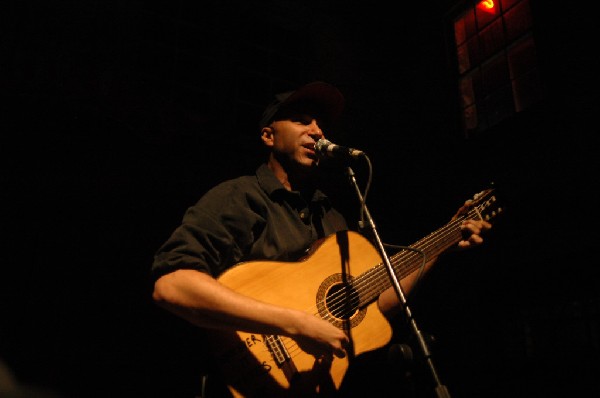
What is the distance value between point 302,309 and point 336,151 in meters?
0.90

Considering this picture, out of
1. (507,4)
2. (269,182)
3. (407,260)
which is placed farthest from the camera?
(507,4)

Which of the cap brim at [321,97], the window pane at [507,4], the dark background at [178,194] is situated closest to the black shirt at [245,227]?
the cap brim at [321,97]

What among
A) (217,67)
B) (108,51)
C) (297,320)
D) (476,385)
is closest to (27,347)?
(297,320)

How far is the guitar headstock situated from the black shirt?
96 centimetres

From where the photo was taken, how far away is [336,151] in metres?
2.40

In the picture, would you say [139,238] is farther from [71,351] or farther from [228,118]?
[228,118]

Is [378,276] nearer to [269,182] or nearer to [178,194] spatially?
[269,182]

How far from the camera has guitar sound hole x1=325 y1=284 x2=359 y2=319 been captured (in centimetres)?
235

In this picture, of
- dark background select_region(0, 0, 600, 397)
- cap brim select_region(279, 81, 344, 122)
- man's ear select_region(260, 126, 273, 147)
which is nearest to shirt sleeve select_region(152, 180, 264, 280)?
man's ear select_region(260, 126, 273, 147)

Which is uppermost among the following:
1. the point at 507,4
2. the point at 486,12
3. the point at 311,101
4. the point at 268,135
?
the point at 486,12

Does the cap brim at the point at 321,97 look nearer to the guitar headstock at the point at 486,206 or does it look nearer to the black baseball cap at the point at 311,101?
the black baseball cap at the point at 311,101

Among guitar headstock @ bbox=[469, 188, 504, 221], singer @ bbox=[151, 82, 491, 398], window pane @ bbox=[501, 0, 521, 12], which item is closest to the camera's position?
singer @ bbox=[151, 82, 491, 398]

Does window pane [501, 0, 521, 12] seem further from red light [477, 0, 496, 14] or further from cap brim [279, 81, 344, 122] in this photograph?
cap brim [279, 81, 344, 122]

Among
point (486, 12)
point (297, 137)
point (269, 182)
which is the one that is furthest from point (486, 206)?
point (486, 12)
